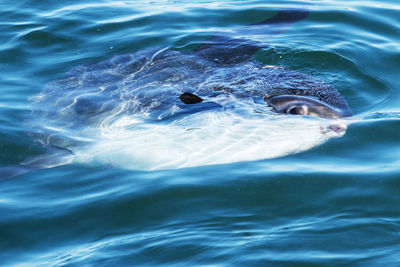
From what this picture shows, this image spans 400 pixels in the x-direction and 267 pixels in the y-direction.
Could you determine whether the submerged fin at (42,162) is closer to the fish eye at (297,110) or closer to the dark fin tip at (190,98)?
the dark fin tip at (190,98)

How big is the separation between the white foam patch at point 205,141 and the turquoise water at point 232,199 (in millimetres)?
147

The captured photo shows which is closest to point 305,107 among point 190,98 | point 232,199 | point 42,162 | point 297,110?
point 297,110

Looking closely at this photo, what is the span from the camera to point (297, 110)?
24.1 ft

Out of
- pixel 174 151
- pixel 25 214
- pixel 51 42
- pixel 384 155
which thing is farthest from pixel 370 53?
pixel 25 214

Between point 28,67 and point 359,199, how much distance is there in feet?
20.4

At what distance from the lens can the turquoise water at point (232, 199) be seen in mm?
5078

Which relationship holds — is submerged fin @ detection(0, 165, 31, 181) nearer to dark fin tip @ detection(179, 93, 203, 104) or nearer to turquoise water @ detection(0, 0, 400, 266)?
turquoise water @ detection(0, 0, 400, 266)

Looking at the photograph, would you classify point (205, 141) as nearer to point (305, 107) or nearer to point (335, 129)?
point (305, 107)

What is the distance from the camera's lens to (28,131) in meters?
7.81

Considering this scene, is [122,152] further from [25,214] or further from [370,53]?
[370,53]

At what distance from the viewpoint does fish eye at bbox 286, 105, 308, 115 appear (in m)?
7.32

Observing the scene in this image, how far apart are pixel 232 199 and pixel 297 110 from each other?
6.02 feet

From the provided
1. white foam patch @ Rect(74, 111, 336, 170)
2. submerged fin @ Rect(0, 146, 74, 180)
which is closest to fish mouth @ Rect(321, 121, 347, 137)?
white foam patch @ Rect(74, 111, 336, 170)

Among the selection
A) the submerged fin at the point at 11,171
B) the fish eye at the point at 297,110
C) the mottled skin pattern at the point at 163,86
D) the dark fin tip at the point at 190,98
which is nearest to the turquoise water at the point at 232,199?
the submerged fin at the point at 11,171
